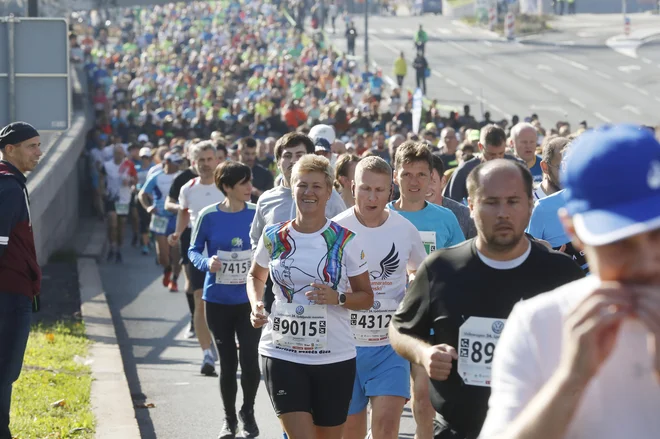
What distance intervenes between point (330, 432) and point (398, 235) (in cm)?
124

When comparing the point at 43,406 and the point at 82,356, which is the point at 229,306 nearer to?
the point at 43,406

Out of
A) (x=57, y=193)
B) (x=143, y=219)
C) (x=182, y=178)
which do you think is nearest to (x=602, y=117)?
(x=143, y=219)

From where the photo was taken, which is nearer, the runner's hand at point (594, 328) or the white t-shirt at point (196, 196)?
the runner's hand at point (594, 328)

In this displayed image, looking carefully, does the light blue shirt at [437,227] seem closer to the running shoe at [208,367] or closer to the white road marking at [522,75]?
the running shoe at [208,367]

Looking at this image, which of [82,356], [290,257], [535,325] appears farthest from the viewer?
[82,356]

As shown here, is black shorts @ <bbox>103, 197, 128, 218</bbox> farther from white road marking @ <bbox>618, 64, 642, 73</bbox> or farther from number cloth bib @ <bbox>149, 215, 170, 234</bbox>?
white road marking @ <bbox>618, 64, 642, 73</bbox>

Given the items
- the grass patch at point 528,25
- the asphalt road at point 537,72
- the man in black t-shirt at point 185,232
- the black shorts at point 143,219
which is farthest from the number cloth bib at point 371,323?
the grass patch at point 528,25

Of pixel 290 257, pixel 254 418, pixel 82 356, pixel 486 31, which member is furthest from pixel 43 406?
pixel 486 31

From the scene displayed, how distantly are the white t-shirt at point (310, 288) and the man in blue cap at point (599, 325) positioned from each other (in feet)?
13.7

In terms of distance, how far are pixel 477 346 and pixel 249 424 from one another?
4.71 meters

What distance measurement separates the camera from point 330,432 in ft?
21.9

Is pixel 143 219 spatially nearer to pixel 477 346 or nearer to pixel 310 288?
pixel 310 288

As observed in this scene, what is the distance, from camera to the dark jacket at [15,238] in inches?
Result: 302

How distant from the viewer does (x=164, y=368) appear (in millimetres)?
11961
